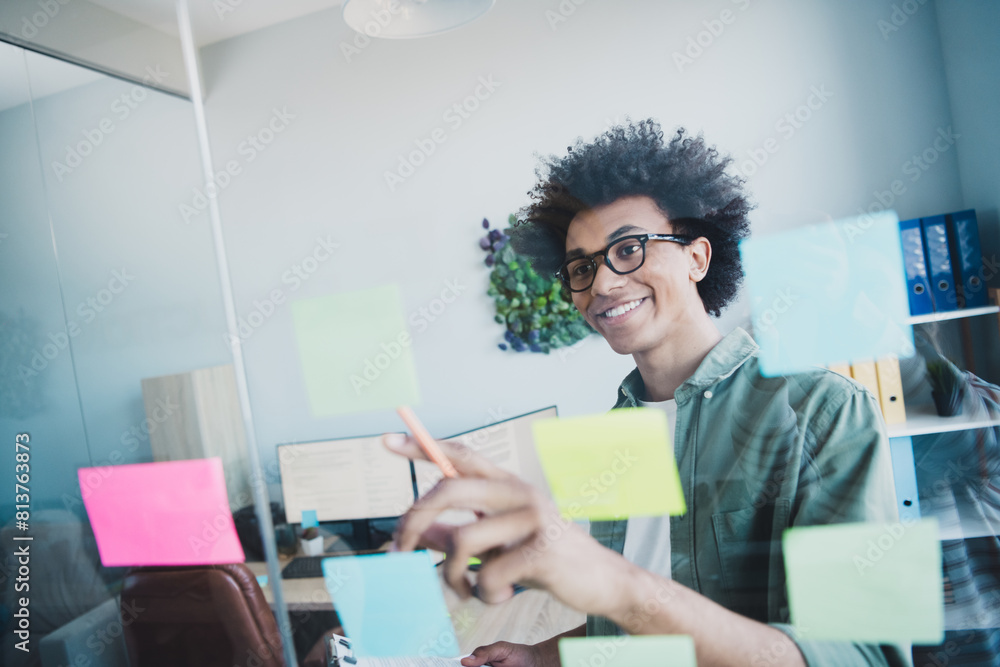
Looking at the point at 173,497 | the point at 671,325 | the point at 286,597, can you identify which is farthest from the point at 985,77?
the point at 173,497

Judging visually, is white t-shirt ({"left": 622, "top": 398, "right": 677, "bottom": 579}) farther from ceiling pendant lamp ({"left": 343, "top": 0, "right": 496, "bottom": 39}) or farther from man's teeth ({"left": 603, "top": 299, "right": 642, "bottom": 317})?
ceiling pendant lamp ({"left": 343, "top": 0, "right": 496, "bottom": 39})

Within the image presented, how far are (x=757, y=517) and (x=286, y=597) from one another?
71 cm

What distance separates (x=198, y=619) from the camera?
92cm

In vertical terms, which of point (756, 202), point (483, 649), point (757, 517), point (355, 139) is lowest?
point (483, 649)

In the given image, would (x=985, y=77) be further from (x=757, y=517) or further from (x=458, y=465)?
(x=458, y=465)

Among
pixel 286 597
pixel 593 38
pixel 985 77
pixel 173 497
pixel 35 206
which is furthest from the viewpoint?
pixel 35 206

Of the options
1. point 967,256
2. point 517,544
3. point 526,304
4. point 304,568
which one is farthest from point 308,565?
point 967,256

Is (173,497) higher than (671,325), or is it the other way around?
(671,325)

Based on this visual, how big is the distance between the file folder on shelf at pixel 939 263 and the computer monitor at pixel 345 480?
61 cm

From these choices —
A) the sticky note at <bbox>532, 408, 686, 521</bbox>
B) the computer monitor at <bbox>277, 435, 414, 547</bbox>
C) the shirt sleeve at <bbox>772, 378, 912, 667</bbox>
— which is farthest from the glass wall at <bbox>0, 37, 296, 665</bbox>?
the shirt sleeve at <bbox>772, 378, 912, 667</bbox>

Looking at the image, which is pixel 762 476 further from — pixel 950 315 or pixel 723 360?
pixel 950 315

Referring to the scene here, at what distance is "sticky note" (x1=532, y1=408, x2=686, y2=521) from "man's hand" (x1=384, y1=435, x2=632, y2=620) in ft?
0.15

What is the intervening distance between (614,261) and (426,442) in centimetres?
30

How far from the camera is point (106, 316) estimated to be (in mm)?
1011
